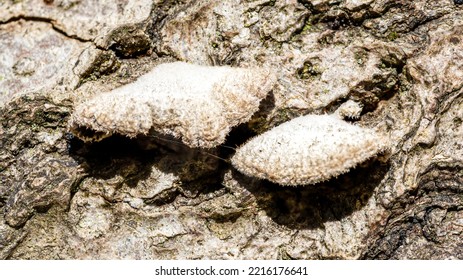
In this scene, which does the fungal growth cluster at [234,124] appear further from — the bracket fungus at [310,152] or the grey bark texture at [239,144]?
the grey bark texture at [239,144]

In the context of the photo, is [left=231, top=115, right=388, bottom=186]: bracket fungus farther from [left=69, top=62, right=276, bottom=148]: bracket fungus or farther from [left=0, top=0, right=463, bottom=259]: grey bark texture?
[left=0, top=0, right=463, bottom=259]: grey bark texture

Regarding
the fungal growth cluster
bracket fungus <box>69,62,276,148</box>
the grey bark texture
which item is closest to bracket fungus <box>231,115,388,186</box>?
the fungal growth cluster

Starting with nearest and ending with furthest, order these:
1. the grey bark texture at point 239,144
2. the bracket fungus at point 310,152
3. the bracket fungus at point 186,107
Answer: the bracket fungus at point 310,152
the bracket fungus at point 186,107
the grey bark texture at point 239,144

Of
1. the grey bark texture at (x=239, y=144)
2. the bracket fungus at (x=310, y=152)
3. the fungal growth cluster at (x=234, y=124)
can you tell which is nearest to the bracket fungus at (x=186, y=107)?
the fungal growth cluster at (x=234, y=124)

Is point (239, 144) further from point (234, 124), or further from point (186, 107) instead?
point (186, 107)

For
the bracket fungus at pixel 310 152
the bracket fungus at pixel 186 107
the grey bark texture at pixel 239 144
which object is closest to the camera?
the bracket fungus at pixel 310 152

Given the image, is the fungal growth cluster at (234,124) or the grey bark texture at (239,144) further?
the grey bark texture at (239,144)

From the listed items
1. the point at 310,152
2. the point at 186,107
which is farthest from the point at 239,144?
the point at 310,152
